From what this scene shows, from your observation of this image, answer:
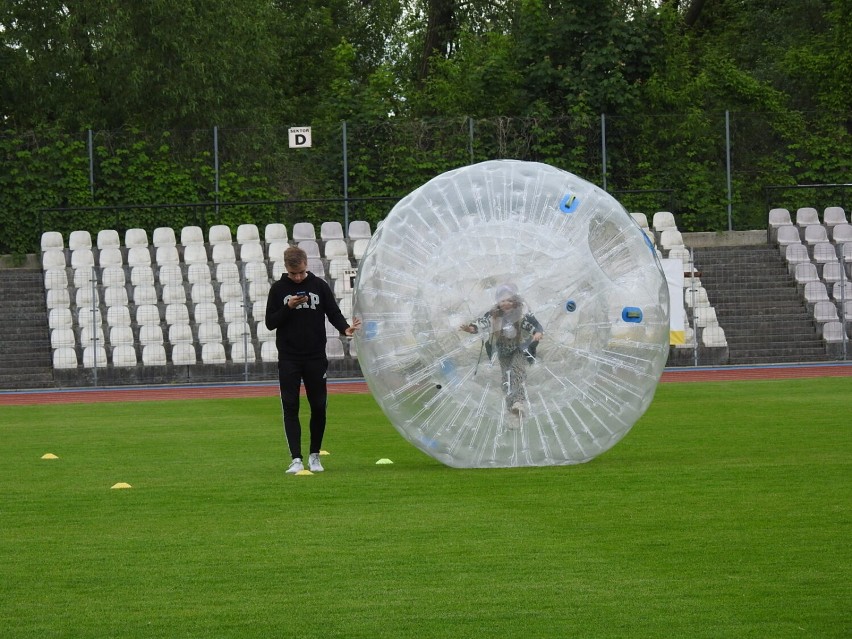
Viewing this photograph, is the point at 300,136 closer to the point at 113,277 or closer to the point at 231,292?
the point at 231,292

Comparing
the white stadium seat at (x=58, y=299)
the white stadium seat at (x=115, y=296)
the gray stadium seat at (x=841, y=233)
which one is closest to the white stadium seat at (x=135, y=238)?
the white stadium seat at (x=115, y=296)

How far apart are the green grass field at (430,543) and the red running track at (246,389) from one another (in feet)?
26.5

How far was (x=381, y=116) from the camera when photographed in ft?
103

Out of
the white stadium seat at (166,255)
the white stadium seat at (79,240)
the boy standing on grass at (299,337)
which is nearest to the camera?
the boy standing on grass at (299,337)

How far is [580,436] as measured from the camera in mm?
10594

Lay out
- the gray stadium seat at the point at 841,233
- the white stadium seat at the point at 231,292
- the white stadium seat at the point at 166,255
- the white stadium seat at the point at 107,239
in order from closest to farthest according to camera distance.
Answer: the white stadium seat at the point at 231,292, the white stadium seat at the point at 166,255, the white stadium seat at the point at 107,239, the gray stadium seat at the point at 841,233

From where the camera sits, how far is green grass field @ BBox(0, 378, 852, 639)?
239 inches

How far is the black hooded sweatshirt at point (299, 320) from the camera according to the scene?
36.2 feet

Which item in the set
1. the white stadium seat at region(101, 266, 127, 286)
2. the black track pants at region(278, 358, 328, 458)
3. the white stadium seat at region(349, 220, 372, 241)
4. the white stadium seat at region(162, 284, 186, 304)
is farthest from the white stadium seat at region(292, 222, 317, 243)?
the black track pants at region(278, 358, 328, 458)

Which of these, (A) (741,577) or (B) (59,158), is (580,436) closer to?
(A) (741,577)

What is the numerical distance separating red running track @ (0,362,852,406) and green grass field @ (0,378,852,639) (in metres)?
8.08

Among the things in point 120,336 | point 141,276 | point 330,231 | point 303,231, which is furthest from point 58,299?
point 330,231

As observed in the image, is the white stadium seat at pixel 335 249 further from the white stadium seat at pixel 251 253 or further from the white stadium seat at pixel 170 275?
the white stadium seat at pixel 170 275

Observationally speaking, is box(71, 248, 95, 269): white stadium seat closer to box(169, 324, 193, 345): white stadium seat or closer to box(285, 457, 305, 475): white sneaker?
box(169, 324, 193, 345): white stadium seat
